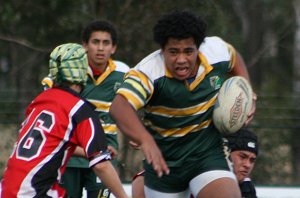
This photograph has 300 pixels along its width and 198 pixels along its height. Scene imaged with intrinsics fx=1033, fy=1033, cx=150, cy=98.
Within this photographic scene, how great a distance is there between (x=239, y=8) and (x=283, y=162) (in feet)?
14.6

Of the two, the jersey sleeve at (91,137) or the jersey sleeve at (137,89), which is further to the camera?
the jersey sleeve at (137,89)

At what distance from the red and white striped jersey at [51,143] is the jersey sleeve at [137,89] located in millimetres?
399

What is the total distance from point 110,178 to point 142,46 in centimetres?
788

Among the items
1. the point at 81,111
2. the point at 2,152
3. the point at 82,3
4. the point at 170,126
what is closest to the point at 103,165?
the point at 81,111

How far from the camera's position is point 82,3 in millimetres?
14031

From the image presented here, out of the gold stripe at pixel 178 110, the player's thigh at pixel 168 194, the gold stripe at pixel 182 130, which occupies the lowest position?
the player's thigh at pixel 168 194

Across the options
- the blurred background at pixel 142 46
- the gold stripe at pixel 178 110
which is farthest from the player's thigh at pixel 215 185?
the blurred background at pixel 142 46

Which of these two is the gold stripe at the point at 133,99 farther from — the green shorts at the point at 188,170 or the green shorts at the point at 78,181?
the green shorts at the point at 78,181

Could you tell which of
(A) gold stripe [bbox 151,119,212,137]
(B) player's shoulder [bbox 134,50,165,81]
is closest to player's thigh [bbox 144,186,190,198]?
(A) gold stripe [bbox 151,119,212,137]

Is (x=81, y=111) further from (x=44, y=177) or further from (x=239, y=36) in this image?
(x=239, y=36)

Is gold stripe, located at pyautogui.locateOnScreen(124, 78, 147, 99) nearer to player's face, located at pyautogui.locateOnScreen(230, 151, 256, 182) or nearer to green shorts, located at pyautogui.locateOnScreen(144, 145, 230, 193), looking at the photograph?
green shorts, located at pyautogui.locateOnScreen(144, 145, 230, 193)

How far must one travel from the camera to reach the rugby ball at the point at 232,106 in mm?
6777

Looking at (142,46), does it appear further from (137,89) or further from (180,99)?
(137,89)

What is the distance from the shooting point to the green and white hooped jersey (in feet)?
21.6
